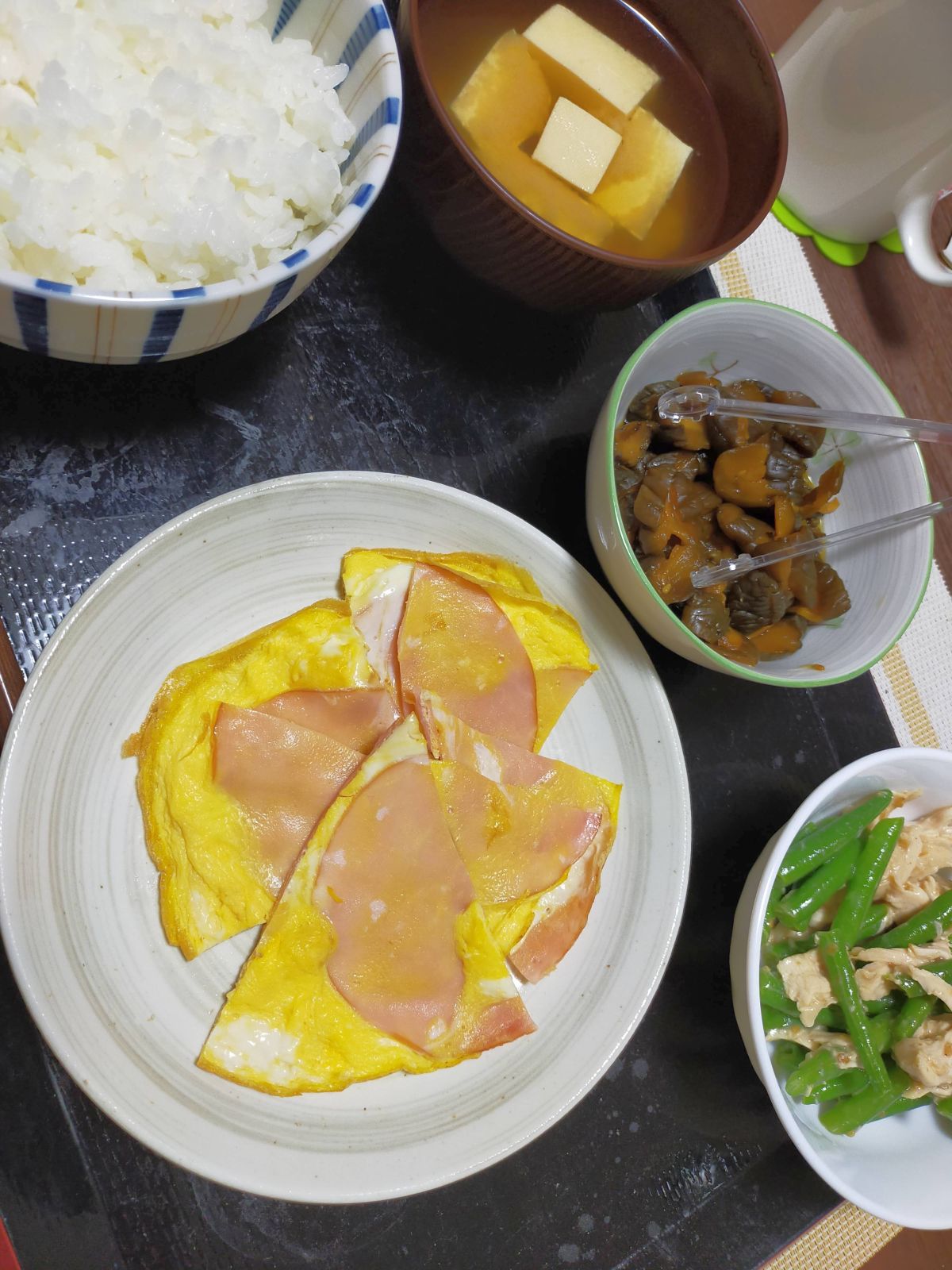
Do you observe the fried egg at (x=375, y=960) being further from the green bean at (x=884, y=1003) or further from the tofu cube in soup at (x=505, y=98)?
the tofu cube in soup at (x=505, y=98)

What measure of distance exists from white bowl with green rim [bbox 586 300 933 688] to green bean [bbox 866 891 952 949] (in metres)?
0.40

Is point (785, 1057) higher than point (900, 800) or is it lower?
lower

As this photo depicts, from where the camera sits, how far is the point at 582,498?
1.55 m

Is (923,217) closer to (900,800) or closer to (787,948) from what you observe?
(900,800)

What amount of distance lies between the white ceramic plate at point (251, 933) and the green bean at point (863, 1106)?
1.04 feet

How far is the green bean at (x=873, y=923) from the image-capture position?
1454 millimetres

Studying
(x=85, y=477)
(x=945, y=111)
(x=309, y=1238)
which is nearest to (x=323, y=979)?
(x=309, y=1238)

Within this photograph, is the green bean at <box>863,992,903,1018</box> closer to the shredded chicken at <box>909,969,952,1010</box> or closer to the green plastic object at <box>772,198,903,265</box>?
the shredded chicken at <box>909,969,952,1010</box>

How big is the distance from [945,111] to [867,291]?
407mm

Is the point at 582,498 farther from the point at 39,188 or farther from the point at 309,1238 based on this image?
the point at 309,1238

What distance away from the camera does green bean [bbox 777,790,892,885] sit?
1401mm

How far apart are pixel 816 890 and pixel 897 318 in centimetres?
116

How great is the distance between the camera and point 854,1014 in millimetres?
1371

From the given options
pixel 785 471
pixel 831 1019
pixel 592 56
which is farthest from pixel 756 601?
pixel 592 56
